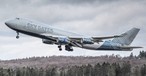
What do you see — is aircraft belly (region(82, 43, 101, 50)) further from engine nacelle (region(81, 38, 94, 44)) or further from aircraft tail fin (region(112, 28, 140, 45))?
engine nacelle (region(81, 38, 94, 44))

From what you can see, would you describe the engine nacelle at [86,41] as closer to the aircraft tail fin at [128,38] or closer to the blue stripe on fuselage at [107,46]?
the blue stripe on fuselage at [107,46]

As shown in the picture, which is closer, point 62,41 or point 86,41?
point 62,41

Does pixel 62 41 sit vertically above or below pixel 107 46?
above

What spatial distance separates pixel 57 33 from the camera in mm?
154750

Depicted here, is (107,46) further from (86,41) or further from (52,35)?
(52,35)

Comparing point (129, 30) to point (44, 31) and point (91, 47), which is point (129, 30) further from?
point (44, 31)

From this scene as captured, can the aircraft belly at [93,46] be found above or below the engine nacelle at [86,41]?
below

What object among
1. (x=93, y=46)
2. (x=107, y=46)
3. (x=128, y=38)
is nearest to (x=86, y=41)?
(x=93, y=46)

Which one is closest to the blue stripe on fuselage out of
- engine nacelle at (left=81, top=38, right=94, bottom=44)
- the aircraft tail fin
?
the aircraft tail fin

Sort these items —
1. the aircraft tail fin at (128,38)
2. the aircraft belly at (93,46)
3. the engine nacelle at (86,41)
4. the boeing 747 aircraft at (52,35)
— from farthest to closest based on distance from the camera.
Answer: the aircraft tail fin at (128,38) < the aircraft belly at (93,46) < the engine nacelle at (86,41) < the boeing 747 aircraft at (52,35)

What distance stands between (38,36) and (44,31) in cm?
218

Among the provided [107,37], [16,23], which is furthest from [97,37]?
[16,23]

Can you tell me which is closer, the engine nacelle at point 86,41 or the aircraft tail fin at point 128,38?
the engine nacelle at point 86,41

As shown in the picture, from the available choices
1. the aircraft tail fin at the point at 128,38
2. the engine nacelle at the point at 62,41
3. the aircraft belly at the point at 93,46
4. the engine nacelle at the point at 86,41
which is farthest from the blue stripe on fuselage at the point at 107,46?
the engine nacelle at the point at 62,41
